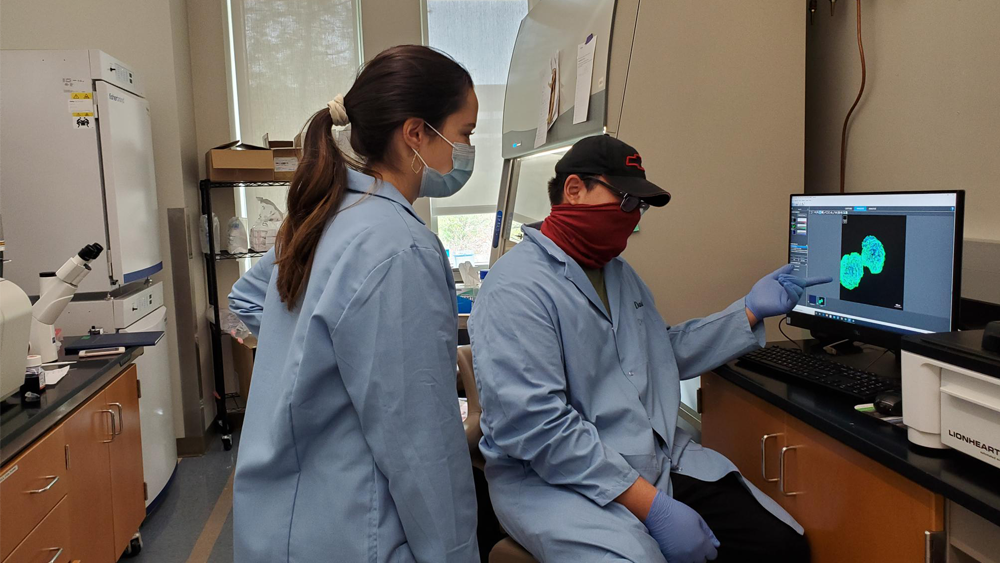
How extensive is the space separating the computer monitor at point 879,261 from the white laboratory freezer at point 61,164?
273cm

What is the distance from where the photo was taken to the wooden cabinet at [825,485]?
1.10 meters

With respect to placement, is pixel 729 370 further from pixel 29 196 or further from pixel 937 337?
pixel 29 196

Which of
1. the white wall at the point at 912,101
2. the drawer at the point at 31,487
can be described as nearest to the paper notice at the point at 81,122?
the drawer at the point at 31,487

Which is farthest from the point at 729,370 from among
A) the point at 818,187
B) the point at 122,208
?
the point at 122,208

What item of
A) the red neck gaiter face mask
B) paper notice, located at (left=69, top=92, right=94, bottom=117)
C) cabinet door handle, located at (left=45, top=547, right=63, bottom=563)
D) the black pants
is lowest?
cabinet door handle, located at (left=45, top=547, right=63, bottom=563)

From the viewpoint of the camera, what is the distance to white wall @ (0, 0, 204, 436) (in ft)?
11.0

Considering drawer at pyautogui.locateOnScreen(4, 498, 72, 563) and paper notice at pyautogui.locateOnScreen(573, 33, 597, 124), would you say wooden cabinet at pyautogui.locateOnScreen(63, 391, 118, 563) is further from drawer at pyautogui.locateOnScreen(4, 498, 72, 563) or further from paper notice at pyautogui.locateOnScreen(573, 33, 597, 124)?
paper notice at pyautogui.locateOnScreen(573, 33, 597, 124)

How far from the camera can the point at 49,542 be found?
172 cm

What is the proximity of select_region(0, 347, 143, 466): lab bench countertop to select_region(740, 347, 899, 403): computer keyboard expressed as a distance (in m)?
1.77

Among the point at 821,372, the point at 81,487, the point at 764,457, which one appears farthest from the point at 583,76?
the point at 81,487

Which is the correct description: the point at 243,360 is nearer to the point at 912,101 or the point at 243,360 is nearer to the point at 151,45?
the point at 151,45

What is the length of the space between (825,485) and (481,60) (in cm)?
356

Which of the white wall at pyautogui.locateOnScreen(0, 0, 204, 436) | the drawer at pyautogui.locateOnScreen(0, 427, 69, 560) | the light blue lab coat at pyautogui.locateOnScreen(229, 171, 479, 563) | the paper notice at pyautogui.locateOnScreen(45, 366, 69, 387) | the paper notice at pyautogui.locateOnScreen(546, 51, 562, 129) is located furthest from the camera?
the white wall at pyautogui.locateOnScreen(0, 0, 204, 436)

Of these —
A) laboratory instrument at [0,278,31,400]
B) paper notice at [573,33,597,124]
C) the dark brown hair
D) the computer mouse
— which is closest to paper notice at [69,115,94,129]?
laboratory instrument at [0,278,31,400]
